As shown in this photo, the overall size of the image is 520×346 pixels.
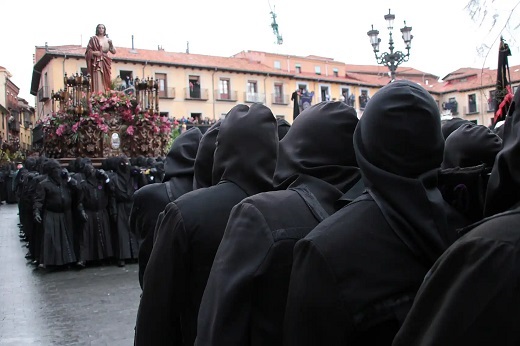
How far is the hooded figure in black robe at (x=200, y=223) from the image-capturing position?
2750 mm

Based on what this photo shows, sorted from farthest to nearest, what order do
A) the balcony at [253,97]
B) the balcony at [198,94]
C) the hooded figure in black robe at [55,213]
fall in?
the balcony at [253,97]
the balcony at [198,94]
the hooded figure in black robe at [55,213]

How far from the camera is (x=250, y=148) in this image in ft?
8.98

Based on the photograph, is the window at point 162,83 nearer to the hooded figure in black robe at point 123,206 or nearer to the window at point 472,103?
the window at point 472,103

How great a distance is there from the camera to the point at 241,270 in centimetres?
212

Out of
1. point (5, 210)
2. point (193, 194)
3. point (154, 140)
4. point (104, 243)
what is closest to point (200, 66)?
point (5, 210)

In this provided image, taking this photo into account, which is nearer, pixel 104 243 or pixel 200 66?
pixel 104 243

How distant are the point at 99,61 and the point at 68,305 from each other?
11318 mm

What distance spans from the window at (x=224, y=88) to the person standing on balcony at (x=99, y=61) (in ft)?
105

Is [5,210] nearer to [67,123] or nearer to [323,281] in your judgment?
[67,123]

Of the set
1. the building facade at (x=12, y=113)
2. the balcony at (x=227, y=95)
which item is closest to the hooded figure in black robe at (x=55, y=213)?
the balcony at (x=227, y=95)

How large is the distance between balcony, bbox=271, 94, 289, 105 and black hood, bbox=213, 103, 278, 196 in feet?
161

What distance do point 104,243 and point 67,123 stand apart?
17.0 ft

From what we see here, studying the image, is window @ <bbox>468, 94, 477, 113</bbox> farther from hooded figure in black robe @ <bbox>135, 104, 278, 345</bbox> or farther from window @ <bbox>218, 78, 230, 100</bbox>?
hooded figure in black robe @ <bbox>135, 104, 278, 345</bbox>

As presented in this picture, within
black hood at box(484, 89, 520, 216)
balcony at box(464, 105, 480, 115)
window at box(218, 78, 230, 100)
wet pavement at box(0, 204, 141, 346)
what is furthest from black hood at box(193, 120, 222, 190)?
balcony at box(464, 105, 480, 115)
